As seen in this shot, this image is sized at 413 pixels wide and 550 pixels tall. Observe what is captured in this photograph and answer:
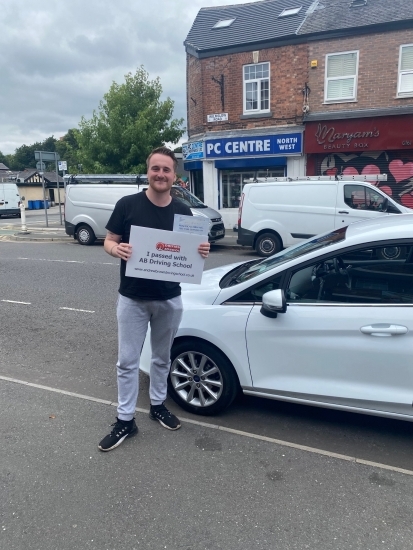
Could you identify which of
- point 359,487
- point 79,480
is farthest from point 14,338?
point 359,487

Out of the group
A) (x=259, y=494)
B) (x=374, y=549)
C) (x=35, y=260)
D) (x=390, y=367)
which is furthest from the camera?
(x=35, y=260)

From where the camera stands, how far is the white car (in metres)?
2.93

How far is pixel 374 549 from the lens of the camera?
221 cm

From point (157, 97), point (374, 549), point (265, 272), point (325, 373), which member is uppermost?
point (157, 97)

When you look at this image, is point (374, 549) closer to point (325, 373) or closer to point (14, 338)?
point (325, 373)

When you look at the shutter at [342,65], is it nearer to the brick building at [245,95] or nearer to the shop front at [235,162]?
the brick building at [245,95]

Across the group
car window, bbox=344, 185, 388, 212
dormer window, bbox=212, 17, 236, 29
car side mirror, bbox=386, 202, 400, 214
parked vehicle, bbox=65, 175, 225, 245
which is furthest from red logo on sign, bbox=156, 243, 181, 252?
dormer window, bbox=212, 17, 236, 29

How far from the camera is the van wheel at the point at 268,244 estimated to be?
38.6 ft

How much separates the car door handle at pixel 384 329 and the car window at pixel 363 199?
862 centimetres

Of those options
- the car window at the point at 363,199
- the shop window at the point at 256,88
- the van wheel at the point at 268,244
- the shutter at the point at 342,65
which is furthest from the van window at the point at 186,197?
the shutter at the point at 342,65

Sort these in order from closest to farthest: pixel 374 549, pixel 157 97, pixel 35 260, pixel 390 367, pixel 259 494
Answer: pixel 374 549, pixel 259 494, pixel 390 367, pixel 35 260, pixel 157 97

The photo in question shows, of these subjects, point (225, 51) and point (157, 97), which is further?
point (157, 97)

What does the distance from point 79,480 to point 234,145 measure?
1475cm

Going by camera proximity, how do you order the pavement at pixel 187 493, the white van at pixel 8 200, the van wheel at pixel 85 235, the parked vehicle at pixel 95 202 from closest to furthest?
the pavement at pixel 187 493 < the parked vehicle at pixel 95 202 < the van wheel at pixel 85 235 < the white van at pixel 8 200
